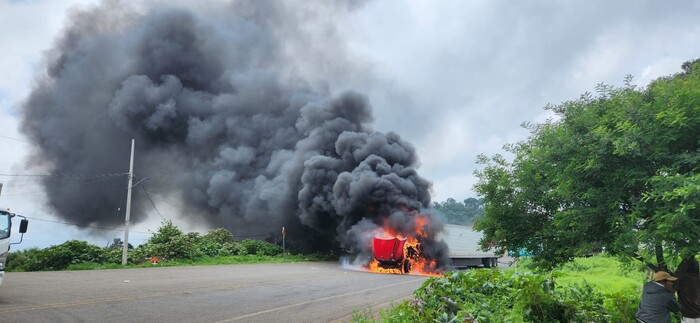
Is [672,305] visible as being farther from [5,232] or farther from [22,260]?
[22,260]

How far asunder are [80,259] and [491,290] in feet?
70.1

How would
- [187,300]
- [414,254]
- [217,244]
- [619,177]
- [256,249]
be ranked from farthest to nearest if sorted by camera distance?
[256,249], [217,244], [414,254], [187,300], [619,177]

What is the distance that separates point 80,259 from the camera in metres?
20.6

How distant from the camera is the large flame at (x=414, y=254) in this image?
23.4 m

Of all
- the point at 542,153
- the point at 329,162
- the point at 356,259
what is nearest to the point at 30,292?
the point at 542,153

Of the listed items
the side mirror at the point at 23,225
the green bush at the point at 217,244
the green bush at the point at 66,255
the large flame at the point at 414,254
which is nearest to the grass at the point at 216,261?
the green bush at the point at 66,255

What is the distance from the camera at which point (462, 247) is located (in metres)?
27.1

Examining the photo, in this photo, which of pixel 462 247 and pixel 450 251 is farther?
pixel 462 247

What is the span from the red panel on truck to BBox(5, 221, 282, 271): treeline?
1072 centimetres

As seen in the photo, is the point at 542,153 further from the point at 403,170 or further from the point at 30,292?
the point at 403,170

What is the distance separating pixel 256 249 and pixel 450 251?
14.1 m

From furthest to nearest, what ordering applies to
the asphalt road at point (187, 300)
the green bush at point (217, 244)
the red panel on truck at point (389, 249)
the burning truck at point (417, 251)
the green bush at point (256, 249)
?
the green bush at point (256, 249)
the green bush at point (217, 244)
the burning truck at point (417, 251)
the red panel on truck at point (389, 249)
the asphalt road at point (187, 300)

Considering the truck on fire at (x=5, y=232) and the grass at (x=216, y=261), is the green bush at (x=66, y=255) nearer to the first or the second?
the grass at (x=216, y=261)

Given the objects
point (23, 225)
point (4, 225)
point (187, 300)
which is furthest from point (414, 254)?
point (4, 225)
